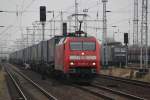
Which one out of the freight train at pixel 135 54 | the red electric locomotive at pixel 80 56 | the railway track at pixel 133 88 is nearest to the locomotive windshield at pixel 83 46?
the red electric locomotive at pixel 80 56

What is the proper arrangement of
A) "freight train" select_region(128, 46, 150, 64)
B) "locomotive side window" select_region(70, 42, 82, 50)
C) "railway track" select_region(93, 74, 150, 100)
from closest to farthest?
"railway track" select_region(93, 74, 150, 100) → "locomotive side window" select_region(70, 42, 82, 50) → "freight train" select_region(128, 46, 150, 64)

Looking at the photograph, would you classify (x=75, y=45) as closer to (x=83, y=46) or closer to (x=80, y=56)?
(x=83, y=46)

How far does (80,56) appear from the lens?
27.4 meters

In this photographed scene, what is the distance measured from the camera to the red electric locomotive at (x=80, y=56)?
27016 millimetres

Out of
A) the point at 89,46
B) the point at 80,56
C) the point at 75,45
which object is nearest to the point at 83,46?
the point at 89,46

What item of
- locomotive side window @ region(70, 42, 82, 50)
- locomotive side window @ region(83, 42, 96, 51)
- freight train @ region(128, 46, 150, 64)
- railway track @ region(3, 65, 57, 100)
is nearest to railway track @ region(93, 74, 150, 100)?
locomotive side window @ region(83, 42, 96, 51)

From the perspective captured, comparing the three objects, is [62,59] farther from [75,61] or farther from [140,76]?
[140,76]

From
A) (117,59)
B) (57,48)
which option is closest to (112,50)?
(117,59)

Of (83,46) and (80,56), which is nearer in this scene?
(80,56)

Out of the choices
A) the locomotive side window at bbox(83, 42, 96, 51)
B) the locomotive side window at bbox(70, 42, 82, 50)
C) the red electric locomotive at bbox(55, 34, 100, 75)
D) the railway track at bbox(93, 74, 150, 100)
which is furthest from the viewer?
the locomotive side window at bbox(83, 42, 96, 51)

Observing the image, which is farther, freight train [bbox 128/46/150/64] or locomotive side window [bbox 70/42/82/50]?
freight train [bbox 128/46/150/64]

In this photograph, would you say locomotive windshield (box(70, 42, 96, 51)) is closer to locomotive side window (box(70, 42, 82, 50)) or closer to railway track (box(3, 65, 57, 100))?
locomotive side window (box(70, 42, 82, 50))

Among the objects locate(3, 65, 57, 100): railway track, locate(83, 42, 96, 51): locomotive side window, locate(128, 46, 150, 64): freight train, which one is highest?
locate(83, 42, 96, 51): locomotive side window

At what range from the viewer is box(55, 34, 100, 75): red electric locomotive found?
27.0 meters
